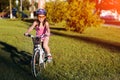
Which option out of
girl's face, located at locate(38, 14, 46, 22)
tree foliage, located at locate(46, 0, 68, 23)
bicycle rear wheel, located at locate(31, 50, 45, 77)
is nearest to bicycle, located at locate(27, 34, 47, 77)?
bicycle rear wheel, located at locate(31, 50, 45, 77)

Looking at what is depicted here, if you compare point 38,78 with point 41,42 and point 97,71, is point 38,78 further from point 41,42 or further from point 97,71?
point 97,71

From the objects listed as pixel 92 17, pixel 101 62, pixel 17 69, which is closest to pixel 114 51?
pixel 101 62

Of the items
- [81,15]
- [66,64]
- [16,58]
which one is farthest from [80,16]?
[66,64]

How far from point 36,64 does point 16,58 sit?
2794 mm

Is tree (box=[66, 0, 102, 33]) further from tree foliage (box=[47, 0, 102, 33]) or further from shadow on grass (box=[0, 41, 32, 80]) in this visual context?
shadow on grass (box=[0, 41, 32, 80])

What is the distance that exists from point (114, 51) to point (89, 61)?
321 centimetres

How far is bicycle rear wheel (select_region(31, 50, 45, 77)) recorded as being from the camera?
9.18 m

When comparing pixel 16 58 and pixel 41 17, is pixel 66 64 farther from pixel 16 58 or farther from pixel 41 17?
pixel 41 17

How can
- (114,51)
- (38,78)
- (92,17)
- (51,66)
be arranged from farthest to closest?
(92,17), (114,51), (51,66), (38,78)

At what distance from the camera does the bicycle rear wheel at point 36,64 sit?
918cm

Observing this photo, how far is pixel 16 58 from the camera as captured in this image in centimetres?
1205

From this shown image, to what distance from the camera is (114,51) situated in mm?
14828

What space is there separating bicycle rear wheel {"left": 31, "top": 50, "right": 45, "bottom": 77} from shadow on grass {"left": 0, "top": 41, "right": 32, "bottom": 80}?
0.81 feet

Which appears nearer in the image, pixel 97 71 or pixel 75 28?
pixel 97 71
